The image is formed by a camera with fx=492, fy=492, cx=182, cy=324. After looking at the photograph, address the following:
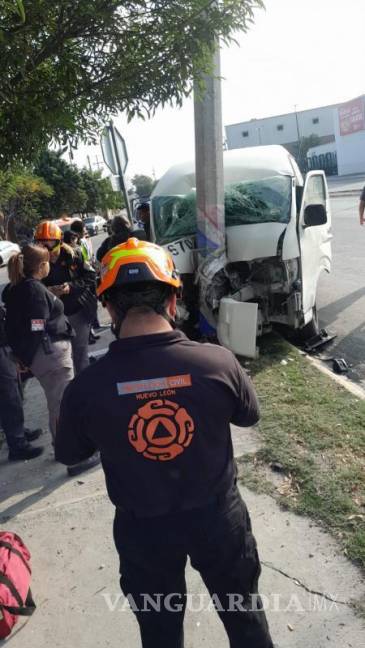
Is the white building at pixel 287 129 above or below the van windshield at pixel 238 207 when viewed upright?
above

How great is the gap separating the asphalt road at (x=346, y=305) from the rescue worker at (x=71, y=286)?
7.82 ft

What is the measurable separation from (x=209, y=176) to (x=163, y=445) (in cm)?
470

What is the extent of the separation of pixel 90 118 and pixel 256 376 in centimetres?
303

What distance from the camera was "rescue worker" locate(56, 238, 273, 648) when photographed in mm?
1595

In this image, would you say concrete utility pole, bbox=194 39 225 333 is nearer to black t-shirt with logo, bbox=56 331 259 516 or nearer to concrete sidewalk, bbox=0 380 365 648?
concrete sidewalk, bbox=0 380 365 648

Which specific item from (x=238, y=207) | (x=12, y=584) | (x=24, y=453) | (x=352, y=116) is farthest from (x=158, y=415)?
(x=352, y=116)

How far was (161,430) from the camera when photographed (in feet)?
5.24

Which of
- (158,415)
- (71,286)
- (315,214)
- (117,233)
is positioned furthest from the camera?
(117,233)

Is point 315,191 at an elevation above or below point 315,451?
above

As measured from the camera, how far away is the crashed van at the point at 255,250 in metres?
5.64

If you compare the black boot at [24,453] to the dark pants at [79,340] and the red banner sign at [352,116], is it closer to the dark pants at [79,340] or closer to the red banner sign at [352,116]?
the dark pants at [79,340]

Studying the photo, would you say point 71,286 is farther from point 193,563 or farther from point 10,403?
point 193,563

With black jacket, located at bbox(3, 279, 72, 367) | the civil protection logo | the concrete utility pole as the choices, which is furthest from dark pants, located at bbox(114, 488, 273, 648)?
the concrete utility pole

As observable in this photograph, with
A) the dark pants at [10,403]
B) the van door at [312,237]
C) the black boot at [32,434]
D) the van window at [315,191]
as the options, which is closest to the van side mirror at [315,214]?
the van door at [312,237]
